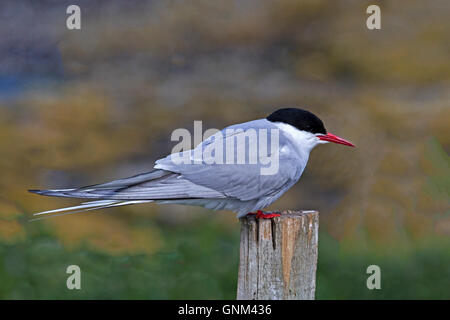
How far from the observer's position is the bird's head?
2.66 metres

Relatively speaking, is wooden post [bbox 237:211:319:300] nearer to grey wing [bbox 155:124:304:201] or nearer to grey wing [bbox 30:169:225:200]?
grey wing [bbox 155:124:304:201]

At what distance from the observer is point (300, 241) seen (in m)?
2.42

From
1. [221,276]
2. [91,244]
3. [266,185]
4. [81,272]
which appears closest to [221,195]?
[266,185]

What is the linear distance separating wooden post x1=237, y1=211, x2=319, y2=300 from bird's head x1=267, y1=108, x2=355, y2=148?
0.39 meters

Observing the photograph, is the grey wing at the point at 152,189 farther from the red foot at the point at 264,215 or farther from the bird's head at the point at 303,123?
the bird's head at the point at 303,123

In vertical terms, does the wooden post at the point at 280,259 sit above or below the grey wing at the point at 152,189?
below

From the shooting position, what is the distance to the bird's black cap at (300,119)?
2.66m

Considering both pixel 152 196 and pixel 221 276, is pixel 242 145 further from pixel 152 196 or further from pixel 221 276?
pixel 221 276

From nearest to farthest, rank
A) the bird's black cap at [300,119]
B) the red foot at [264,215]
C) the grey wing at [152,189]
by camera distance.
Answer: the grey wing at [152,189]
the red foot at [264,215]
the bird's black cap at [300,119]

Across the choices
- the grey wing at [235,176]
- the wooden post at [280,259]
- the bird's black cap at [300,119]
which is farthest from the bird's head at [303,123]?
the wooden post at [280,259]

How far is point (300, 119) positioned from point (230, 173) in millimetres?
408

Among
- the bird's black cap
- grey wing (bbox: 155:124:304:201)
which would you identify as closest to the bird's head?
the bird's black cap

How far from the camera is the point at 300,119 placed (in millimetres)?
2664

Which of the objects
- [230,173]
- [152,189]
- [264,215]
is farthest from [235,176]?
[152,189]
